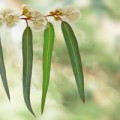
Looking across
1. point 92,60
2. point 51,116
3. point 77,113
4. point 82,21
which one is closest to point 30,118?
point 51,116

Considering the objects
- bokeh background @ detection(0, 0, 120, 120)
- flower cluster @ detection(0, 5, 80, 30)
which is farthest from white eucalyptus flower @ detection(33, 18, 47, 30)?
bokeh background @ detection(0, 0, 120, 120)

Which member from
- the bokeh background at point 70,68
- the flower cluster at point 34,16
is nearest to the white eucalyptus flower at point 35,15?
the flower cluster at point 34,16

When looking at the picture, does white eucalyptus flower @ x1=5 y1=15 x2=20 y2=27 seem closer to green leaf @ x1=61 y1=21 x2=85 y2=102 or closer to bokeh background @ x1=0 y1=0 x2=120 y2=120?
green leaf @ x1=61 y1=21 x2=85 y2=102

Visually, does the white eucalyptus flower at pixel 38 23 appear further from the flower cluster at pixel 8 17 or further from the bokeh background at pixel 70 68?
the bokeh background at pixel 70 68

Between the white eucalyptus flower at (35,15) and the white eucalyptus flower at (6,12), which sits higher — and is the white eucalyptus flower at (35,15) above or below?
below

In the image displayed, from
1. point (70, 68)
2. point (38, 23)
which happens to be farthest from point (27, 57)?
point (70, 68)

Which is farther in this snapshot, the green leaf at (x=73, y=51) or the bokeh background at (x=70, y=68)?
the bokeh background at (x=70, y=68)
